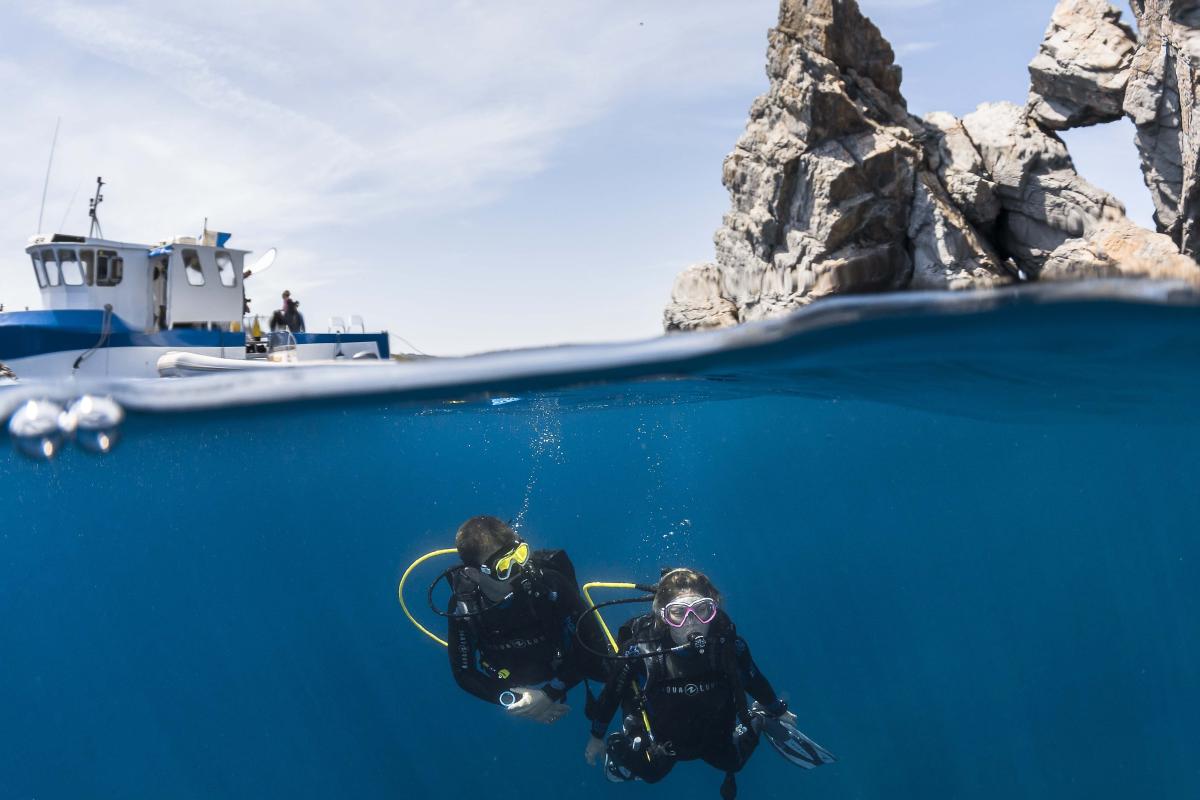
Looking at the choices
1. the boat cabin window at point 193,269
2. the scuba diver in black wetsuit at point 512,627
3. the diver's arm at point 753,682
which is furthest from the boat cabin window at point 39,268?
the diver's arm at point 753,682

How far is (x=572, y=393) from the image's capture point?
12.4 meters

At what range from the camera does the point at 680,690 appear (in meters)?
7.25

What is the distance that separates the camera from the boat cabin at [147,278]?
25438mm

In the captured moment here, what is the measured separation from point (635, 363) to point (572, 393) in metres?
2.02

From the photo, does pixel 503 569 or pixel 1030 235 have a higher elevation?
pixel 1030 235

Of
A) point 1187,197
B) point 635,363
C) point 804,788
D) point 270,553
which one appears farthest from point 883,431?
point 1187,197

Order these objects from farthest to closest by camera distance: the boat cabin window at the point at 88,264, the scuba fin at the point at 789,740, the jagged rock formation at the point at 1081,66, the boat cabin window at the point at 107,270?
the jagged rock formation at the point at 1081,66, the boat cabin window at the point at 107,270, the boat cabin window at the point at 88,264, the scuba fin at the point at 789,740

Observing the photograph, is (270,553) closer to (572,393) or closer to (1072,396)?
(572,393)

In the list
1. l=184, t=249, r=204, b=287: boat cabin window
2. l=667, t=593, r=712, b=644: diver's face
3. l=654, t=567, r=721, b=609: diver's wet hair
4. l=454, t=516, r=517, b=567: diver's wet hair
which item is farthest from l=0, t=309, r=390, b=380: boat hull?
l=667, t=593, r=712, b=644: diver's face

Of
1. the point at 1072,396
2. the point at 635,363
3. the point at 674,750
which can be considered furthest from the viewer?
the point at 1072,396

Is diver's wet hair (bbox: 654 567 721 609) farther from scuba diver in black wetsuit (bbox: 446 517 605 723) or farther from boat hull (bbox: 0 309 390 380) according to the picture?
boat hull (bbox: 0 309 390 380)

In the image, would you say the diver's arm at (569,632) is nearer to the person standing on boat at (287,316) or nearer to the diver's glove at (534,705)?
the diver's glove at (534,705)

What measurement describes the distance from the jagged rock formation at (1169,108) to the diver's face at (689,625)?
30.0 m

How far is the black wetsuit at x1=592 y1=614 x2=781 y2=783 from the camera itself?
285 inches
